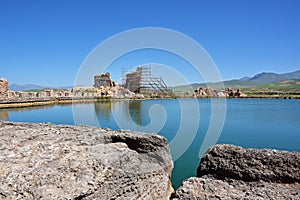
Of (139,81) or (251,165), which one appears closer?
(251,165)

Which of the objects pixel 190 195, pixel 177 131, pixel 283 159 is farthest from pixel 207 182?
pixel 177 131

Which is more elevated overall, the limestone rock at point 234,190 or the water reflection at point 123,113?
the limestone rock at point 234,190

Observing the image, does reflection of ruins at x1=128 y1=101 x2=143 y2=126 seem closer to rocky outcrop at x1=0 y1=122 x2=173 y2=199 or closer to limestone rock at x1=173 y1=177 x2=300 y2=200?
rocky outcrop at x1=0 y1=122 x2=173 y2=199

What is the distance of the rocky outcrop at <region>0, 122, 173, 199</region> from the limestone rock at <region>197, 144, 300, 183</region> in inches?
42.6

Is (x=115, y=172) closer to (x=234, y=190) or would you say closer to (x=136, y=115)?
(x=234, y=190)

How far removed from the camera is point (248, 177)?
13.6 ft

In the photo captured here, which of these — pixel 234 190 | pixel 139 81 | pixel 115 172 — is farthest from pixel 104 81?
pixel 234 190

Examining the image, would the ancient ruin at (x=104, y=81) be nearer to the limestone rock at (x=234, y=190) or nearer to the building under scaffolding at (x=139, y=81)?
the building under scaffolding at (x=139, y=81)

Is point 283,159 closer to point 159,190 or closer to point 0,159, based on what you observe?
point 159,190

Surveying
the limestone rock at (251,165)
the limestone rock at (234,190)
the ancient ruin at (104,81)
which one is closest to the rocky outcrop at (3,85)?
the ancient ruin at (104,81)

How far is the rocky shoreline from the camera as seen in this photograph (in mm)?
3658

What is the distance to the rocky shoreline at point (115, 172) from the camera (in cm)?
366

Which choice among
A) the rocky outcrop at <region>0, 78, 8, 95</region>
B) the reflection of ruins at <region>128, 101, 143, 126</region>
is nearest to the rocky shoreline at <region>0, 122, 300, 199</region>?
the reflection of ruins at <region>128, 101, 143, 126</region>

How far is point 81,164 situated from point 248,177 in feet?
9.64
